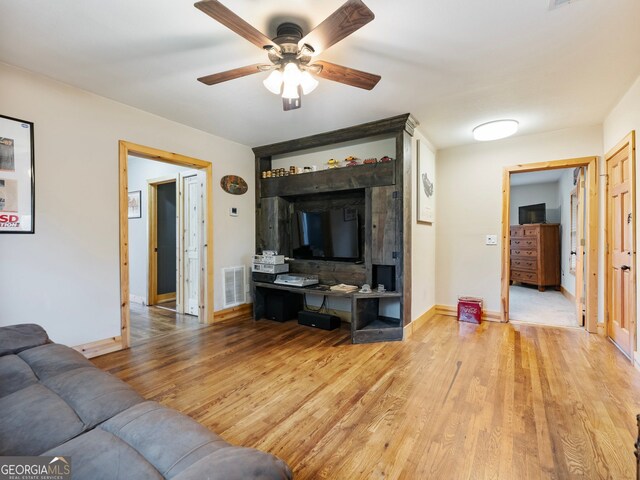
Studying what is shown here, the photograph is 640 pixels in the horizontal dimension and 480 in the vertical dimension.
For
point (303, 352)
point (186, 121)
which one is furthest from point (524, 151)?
point (186, 121)

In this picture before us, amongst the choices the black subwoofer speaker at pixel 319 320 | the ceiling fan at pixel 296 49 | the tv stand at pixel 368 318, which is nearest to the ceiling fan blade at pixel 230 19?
the ceiling fan at pixel 296 49

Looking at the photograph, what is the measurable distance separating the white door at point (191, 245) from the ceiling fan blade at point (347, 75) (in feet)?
9.13

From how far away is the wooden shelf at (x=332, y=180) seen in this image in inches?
134

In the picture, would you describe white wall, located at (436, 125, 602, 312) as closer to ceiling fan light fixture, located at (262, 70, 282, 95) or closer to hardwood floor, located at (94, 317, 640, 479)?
hardwood floor, located at (94, 317, 640, 479)

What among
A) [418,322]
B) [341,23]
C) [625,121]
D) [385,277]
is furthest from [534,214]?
[341,23]

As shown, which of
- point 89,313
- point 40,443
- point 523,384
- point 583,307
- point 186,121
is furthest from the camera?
point 583,307

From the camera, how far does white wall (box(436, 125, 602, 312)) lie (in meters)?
3.86

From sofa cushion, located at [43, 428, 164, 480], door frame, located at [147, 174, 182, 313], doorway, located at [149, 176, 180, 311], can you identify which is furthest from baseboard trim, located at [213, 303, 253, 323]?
sofa cushion, located at [43, 428, 164, 480]

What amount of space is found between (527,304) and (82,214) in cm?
615

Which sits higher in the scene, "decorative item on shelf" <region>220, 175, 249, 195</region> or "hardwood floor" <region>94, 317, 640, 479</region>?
"decorative item on shelf" <region>220, 175, 249, 195</region>

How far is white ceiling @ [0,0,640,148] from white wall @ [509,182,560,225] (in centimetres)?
403

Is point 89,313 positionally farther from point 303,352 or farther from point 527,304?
point 527,304

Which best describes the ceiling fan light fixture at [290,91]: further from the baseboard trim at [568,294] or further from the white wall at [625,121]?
the baseboard trim at [568,294]

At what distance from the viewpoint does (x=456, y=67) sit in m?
2.29
